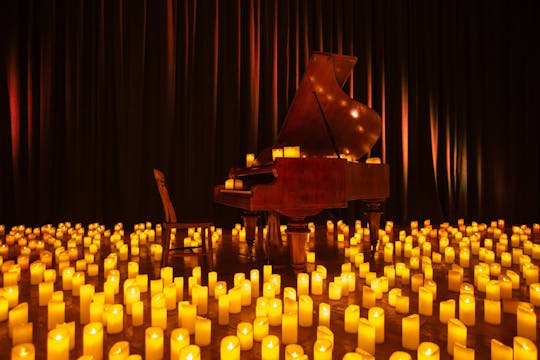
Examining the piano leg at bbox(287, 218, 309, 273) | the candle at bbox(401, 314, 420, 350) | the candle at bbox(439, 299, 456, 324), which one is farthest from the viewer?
the piano leg at bbox(287, 218, 309, 273)

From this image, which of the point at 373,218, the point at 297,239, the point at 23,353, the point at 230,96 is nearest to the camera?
the point at 23,353

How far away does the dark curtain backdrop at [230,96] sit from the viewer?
512 centimetres

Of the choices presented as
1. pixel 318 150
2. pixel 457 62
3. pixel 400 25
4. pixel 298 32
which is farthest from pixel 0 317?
pixel 457 62

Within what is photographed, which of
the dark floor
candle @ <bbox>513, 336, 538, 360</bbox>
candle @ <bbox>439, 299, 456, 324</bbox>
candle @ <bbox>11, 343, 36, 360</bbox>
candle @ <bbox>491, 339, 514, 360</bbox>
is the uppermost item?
candle @ <bbox>11, 343, 36, 360</bbox>

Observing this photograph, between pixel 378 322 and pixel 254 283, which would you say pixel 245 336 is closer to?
pixel 378 322

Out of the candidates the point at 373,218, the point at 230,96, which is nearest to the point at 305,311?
the point at 373,218

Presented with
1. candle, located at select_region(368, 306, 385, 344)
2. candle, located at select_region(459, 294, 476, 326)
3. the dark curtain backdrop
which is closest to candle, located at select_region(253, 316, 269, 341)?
candle, located at select_region(368, 306, 385, 344)

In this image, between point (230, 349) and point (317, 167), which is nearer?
point (230, 349)

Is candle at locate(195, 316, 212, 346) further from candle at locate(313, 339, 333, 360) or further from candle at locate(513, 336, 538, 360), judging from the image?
candle at locate(513, 336, 538, 360)

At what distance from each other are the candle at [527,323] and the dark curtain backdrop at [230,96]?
4151 mm

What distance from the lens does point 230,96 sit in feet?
18.0

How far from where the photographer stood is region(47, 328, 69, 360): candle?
1360mm

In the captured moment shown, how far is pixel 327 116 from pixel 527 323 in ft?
7.19

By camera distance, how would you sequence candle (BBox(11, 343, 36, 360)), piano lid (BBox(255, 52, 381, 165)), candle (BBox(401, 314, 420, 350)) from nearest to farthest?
1. candle (BBox(11, 343, 36, 360))
2. candle (BBox(401, 314, 420, 350))
3. piano lid (BBox(255, 52, 381, 165))
